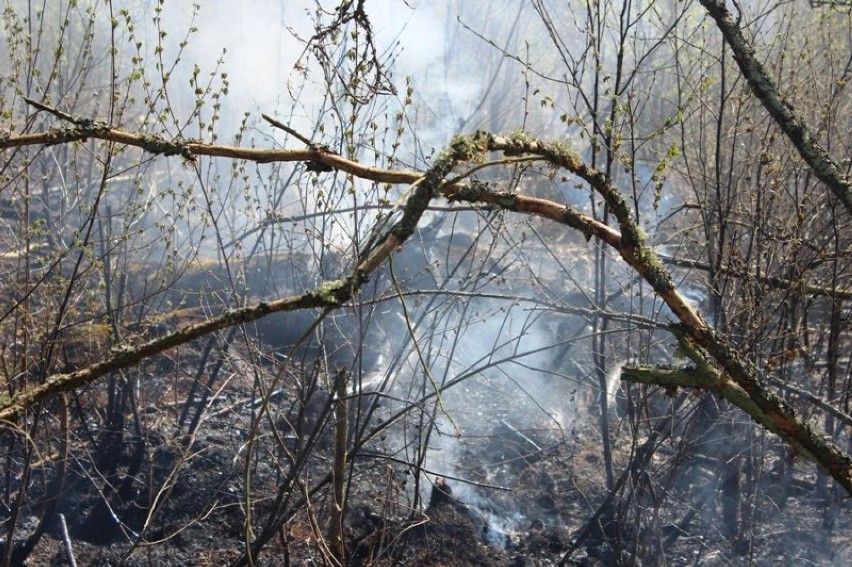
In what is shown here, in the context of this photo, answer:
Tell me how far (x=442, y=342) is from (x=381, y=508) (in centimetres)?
180

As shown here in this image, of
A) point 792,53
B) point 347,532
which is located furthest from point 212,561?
point 792,53

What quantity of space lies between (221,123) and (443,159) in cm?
1579

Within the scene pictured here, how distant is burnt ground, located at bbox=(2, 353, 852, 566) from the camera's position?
5.50 meters

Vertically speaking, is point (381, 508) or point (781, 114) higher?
point (781, 114)

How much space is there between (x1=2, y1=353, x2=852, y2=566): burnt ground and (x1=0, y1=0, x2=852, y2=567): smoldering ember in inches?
1.4

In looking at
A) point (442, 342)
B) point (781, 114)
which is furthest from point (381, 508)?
point (781, 114)

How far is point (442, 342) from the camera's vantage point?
538 centimetres

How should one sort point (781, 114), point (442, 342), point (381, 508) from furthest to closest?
1. point (381, 508)
2. point (442, 342)
3. point (781, 114)

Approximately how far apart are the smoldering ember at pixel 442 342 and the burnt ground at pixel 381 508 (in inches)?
1.4

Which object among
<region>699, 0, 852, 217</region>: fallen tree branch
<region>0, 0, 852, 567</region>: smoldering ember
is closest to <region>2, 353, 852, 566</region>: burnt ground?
<region>0, 0, 852, 567</region>: smoldering ember

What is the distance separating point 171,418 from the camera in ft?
22.7

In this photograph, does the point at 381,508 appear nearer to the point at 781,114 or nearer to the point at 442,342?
the point at 442,342

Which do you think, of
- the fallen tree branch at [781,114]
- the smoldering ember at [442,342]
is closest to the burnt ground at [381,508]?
the smoldering ember at [442,342]

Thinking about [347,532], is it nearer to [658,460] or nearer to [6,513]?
[6,513]
